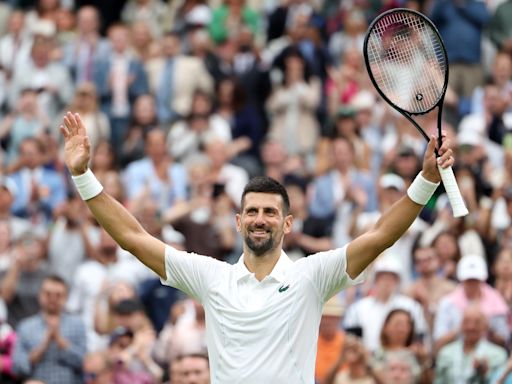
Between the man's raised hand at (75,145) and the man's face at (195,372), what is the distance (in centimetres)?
305

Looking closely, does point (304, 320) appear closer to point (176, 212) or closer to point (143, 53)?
point (176, 212)

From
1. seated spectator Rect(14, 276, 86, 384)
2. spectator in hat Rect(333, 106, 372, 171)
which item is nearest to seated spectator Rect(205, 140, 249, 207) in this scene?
spectator in hat Rect(333, 106, 372, 171)

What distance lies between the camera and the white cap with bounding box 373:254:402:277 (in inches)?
564

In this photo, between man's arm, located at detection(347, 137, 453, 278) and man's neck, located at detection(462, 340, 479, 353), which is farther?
man's neck, located at detection(462, 340, 479, 353)

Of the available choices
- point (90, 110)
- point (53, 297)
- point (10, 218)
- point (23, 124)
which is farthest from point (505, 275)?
point (23, 124)

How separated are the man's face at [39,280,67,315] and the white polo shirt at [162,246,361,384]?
18.2 ft

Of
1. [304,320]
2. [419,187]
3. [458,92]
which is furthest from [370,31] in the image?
[458,92]

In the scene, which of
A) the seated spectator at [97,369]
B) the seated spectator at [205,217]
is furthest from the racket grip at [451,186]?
the seated spectator at [205,217]

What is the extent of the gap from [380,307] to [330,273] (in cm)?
552

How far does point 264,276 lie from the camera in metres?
8.70

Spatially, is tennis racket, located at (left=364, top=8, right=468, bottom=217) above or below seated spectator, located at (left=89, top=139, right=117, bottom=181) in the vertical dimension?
below

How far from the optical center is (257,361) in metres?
8.42

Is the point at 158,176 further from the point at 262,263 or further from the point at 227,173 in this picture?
the point at 262,263

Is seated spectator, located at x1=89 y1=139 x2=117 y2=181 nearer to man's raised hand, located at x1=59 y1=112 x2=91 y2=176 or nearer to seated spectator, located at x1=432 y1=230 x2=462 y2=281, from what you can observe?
seated spectator, located at x1=432 y1=230 x2=462 y2=281
